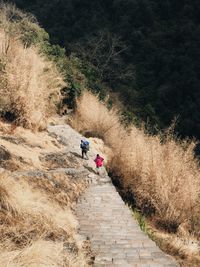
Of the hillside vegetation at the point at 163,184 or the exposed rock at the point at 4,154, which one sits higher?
the hillside vegetation at the point at 163,184

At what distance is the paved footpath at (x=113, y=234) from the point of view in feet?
16.1

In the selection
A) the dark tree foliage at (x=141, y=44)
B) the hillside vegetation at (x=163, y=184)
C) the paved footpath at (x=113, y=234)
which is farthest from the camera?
the dark tree foliage at (x=141, y=44)

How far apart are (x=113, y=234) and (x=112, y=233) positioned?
0.15 feet

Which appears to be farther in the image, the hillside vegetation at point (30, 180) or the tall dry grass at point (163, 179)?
the tall dry grass at point (163, 179)

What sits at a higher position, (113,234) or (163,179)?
(163,179)

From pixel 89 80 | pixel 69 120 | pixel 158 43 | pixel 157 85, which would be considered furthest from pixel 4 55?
pixel 158 43

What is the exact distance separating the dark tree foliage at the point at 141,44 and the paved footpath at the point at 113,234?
2242 centimetres

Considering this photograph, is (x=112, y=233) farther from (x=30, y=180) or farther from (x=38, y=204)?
(x=30, y=180)

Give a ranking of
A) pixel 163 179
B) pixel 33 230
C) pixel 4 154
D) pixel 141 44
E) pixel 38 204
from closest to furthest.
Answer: pixel 33 230, pixel 38 204, pixel 4 154, pixel 163 179, pixel 141 44

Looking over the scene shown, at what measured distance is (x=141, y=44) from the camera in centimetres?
3681

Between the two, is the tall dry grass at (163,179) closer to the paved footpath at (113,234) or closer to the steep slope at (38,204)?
the paved footpath at (113,234)

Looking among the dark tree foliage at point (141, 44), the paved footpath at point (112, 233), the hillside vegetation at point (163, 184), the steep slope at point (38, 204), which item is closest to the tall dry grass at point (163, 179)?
the hillside vegetation at point (163, 184)

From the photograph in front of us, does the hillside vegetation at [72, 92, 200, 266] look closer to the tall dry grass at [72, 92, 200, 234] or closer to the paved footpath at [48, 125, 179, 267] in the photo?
the tall dry grass at [72, 92, 200, 234]

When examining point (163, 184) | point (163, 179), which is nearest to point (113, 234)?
point (163, 184)
